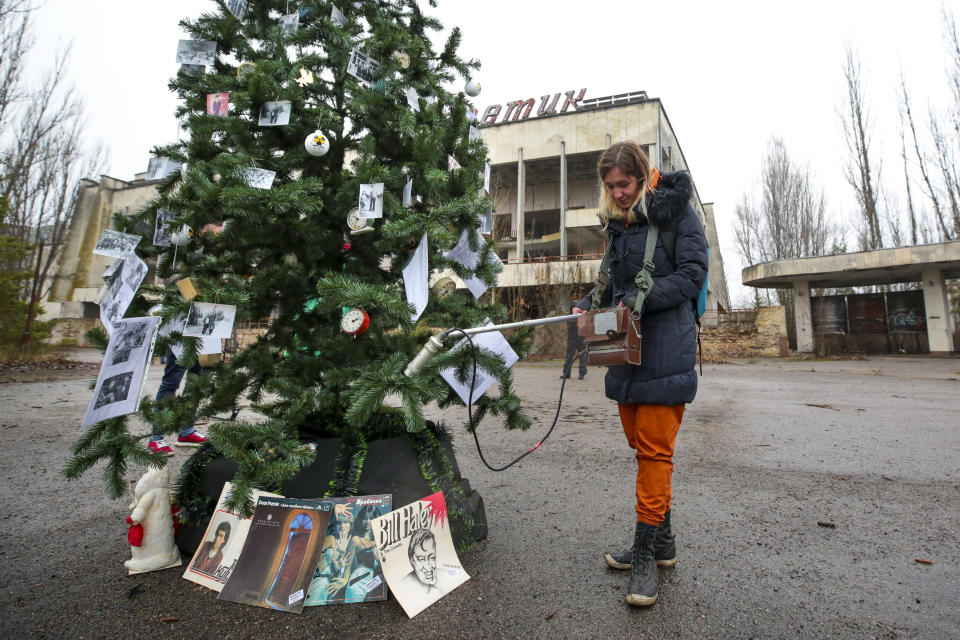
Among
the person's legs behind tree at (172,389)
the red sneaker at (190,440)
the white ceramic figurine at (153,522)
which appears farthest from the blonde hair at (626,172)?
the red sneaker at (190,440)

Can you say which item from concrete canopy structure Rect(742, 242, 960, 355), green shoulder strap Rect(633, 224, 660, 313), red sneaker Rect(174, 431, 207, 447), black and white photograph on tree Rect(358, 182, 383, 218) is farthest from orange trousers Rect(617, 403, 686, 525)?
concrete canopy structure Rect(742, 242, 960, 355)

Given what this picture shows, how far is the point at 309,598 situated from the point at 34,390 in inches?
361

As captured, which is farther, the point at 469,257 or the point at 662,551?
the point at 469,257

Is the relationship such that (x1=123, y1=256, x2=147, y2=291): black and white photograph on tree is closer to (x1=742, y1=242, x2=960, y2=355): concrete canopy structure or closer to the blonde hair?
the blonde hair

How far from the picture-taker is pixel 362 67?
92.6 inches

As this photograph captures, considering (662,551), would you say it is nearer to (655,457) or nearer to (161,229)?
(655,457)

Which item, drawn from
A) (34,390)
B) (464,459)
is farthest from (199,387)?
(34,390)

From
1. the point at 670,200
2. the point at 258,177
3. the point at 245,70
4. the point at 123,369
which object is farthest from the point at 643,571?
the point at 245,70

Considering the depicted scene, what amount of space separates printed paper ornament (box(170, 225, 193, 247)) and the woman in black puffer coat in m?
1.90

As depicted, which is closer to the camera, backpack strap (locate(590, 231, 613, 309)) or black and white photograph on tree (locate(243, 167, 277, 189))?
black and white photograph on tree (locate(243, 167, 277, 189))

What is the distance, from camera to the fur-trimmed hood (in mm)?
1960

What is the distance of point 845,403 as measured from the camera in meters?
6.77

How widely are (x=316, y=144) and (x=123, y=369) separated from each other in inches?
47.9

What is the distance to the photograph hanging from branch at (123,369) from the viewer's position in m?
1.67
